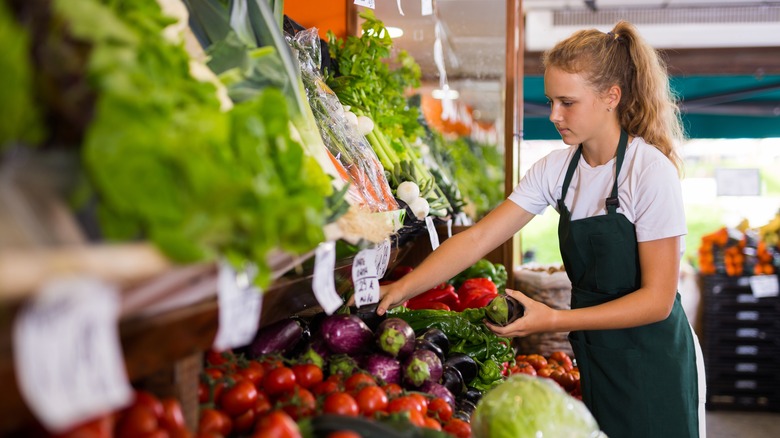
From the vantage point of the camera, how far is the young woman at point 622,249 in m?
2.39

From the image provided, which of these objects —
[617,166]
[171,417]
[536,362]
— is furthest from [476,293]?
[171,417]

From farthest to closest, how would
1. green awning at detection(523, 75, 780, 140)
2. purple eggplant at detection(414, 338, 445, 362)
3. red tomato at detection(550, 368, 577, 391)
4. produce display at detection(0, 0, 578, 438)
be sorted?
green awning at detection(523, 75, 780, 140), red tomato at detection(550, 368, 577, 391), purple eggplant at detection(414, 338, 445, 362), produce display at detection(0, 0, 578, 438)

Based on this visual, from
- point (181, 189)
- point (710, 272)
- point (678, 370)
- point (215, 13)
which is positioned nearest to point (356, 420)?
point (181, 189)

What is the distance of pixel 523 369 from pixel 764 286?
5.23 metres

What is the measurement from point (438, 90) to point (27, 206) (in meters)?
5.23

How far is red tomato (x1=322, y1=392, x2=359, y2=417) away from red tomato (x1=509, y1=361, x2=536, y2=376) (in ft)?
4.48

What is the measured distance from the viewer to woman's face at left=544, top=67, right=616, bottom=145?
8.27ft

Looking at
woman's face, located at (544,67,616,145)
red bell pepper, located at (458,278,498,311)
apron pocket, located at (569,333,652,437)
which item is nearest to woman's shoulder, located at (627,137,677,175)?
woman's face, located at (544,67,616,145)

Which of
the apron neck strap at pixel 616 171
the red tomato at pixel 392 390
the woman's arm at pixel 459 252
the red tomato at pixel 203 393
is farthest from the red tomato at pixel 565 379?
the red tomato at pixel 203 393

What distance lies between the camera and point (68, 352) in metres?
0.82

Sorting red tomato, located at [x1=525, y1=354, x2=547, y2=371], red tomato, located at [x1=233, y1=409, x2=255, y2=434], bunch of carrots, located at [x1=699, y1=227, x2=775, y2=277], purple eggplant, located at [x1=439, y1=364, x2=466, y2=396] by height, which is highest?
red tomato, located at [x1=233, y1=409, x2=255, y2=434]

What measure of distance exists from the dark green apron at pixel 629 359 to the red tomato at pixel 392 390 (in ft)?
3.11

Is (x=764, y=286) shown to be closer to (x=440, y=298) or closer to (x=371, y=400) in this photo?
(x=440, y=298)

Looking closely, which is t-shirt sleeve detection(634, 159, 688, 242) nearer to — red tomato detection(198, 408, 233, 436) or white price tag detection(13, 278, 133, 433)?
red tomato detection(198, 408, 233, 436)
